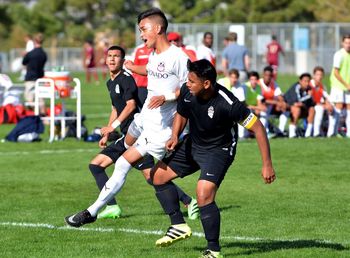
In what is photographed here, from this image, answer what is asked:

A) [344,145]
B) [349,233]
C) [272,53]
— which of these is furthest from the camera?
[272,53]

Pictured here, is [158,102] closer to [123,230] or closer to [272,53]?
[123,230]

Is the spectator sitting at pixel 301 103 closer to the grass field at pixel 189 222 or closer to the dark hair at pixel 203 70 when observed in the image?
the grass field at pixel 189 222

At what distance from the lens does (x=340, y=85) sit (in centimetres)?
2195

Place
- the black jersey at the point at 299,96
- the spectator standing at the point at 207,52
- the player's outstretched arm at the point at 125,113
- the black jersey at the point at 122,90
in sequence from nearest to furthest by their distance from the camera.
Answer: the player's outstretched arm at the point at 125,113 < the black jersey at the point at 122,90 < the black jersey at the point at 299,96 < the spectator standing at the point at 207,52

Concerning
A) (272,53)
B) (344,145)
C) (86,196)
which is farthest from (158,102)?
(272,53)

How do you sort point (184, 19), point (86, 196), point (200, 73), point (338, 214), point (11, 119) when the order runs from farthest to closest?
point (184, 19)
point (11, 119)
point (86, 196)
point (338, 214)
point (200, 73)

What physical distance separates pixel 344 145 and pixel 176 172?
11.0 m

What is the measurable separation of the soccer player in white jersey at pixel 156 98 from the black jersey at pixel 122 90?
1.09m

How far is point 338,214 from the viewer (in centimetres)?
1185

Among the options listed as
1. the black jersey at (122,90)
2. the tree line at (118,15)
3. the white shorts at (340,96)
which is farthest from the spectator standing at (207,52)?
the tree line at (118,15)

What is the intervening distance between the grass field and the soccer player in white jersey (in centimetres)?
56

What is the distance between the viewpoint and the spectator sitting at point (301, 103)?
22.4 m

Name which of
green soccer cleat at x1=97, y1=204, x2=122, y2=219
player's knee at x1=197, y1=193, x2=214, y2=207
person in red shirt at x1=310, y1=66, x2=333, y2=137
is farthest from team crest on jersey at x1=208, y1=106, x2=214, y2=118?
person in red shirt at x1=310, y1=66, x2=333, y2=137

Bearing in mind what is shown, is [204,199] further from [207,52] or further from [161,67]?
[207,52]
